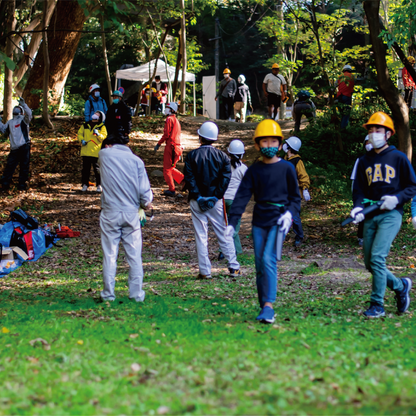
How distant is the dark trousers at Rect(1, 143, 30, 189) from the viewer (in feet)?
48.1

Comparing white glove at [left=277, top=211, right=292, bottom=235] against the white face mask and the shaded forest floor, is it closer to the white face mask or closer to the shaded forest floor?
the shaded forest floor

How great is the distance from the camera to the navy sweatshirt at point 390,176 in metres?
5.95

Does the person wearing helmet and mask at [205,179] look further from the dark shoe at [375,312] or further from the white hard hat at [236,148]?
the dark shoe at [375,312]

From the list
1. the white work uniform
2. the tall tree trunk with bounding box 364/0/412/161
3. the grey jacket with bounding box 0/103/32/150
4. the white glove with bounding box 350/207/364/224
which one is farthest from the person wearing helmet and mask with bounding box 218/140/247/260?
the grey jacket with bounding box 0/103/32/150

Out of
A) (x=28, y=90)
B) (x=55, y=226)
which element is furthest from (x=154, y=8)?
(x=55, y=226)

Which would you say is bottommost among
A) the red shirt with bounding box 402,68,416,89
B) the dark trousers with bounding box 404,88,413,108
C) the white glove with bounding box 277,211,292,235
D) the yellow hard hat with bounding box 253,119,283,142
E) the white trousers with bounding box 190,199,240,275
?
the white trousers with bounding box 190,199,240,275

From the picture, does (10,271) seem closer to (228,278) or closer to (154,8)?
(228,278)

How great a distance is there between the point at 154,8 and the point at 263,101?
78.7ft

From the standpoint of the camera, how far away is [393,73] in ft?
66.0

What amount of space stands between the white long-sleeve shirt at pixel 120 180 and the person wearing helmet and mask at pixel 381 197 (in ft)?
8.27

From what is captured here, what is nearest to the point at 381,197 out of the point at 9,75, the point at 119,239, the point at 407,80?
the point at 119,239

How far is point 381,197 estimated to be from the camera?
19.5 ft

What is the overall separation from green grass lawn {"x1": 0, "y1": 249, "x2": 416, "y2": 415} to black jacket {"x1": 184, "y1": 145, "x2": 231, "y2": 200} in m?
1.51

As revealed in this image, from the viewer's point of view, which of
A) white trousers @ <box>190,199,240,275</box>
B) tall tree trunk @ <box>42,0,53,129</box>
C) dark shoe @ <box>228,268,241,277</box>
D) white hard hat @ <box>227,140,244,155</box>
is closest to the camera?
white trousers @ <box>190,199,240,275</box>
